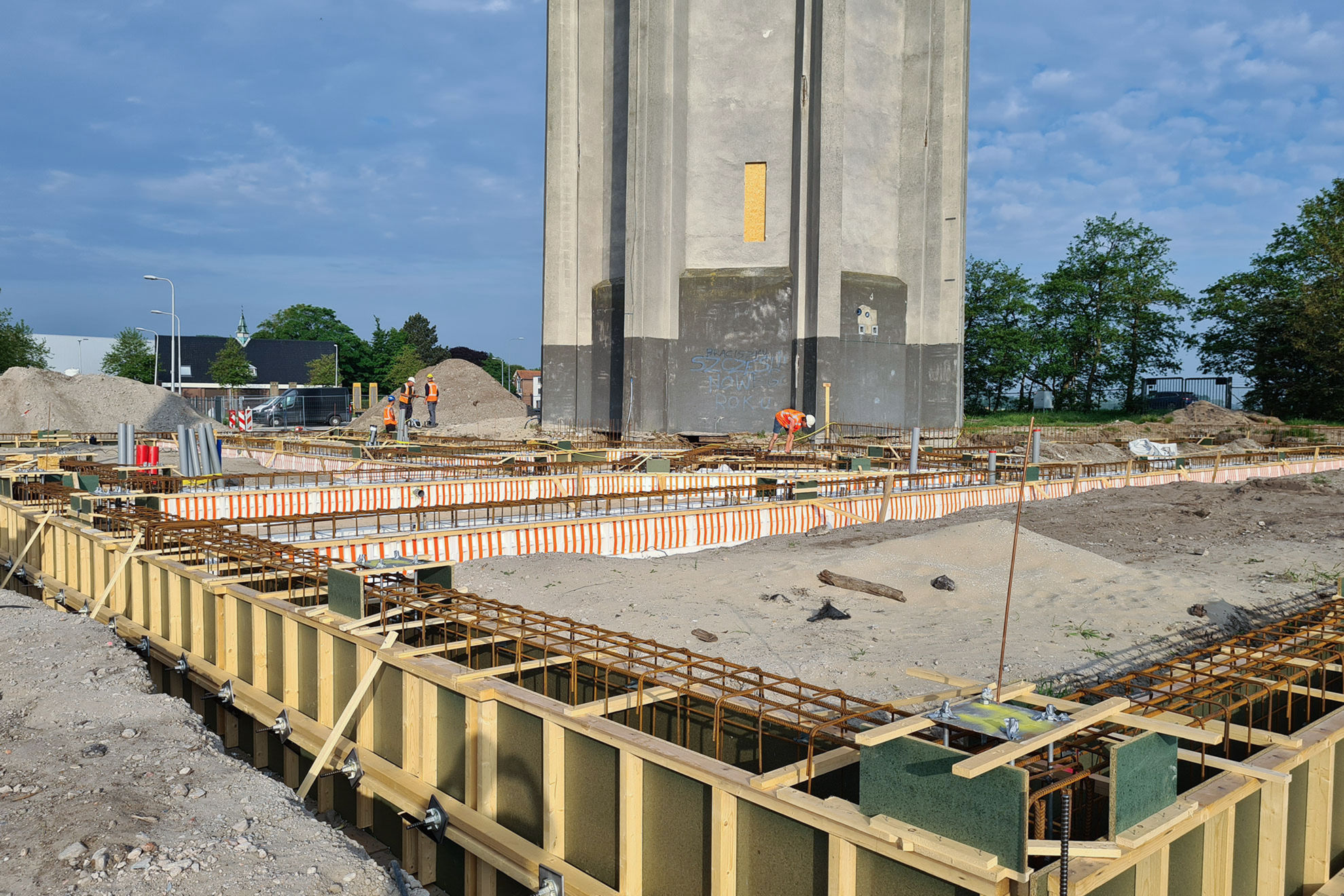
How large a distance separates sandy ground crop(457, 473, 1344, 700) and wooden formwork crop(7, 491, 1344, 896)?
339 cm

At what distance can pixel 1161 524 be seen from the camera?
20594mm

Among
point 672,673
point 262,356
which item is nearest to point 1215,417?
point 672,673

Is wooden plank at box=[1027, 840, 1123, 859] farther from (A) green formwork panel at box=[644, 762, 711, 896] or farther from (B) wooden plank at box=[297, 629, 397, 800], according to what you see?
(B) wooden plank at box=[297, 629, 397, 800]

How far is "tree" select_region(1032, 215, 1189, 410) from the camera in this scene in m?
63.0

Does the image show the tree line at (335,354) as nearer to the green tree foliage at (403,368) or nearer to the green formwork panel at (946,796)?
the green tree foliage at (403,368)

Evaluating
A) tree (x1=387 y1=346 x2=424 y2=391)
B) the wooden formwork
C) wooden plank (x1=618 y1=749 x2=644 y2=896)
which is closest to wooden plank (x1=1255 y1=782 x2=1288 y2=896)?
the wooden formwork

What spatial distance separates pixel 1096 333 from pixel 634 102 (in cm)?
3830

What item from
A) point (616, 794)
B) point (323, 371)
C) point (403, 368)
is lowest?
point (616, 794)

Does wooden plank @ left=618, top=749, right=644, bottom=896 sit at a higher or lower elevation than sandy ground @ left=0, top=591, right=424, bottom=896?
higher

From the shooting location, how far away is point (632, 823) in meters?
5.46

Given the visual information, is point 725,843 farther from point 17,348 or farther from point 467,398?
point 17,348

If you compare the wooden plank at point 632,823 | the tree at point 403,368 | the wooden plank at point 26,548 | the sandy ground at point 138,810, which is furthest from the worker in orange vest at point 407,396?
the tree at point 403,368

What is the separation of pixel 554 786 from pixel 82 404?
5494cm

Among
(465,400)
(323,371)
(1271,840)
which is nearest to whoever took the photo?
(1271,840)
